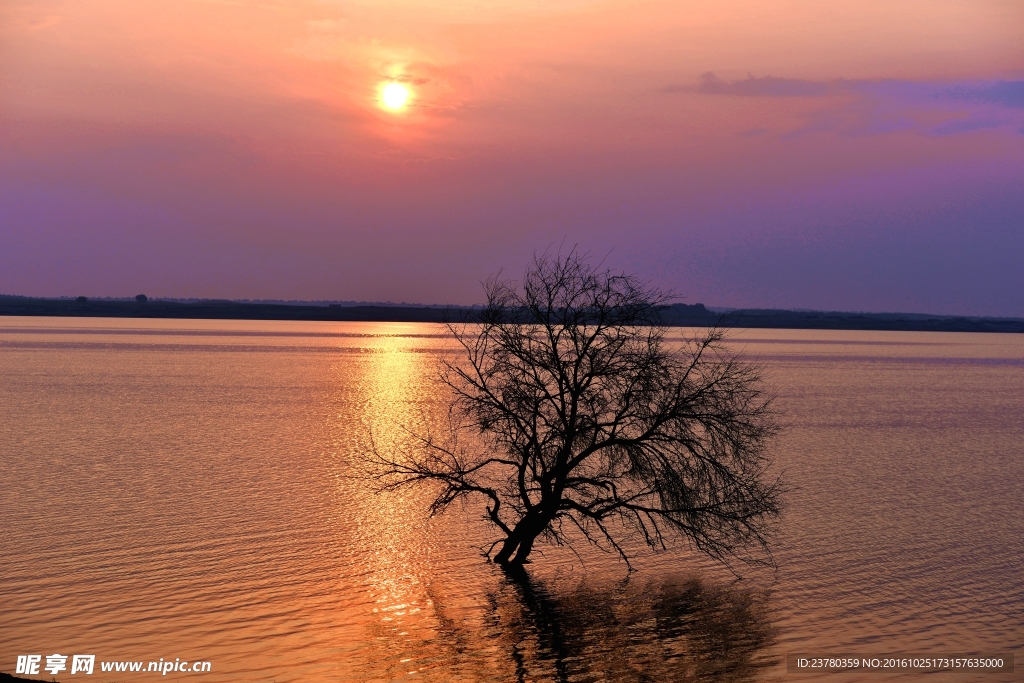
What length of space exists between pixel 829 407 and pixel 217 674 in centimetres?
6776

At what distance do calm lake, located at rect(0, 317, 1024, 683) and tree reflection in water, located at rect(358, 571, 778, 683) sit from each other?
0.24 ft

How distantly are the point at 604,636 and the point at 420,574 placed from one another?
7.32 metres

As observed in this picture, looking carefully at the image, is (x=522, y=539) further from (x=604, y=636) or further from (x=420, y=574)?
(x=604, y=636)

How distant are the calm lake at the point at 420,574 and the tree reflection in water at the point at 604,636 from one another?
72 millimetres

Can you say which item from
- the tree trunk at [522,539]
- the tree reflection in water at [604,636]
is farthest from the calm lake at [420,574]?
the tree trunk at [522,539]

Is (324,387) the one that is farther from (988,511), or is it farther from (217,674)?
(217,674)

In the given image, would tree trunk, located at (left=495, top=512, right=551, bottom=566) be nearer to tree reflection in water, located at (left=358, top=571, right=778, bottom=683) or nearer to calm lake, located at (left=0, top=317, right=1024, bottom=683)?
calm lake, located at (left=0, top=317, right=1024, bottom=683)

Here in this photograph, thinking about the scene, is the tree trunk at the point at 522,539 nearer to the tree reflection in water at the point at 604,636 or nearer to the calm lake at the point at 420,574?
the calm lake at the point at 420,574

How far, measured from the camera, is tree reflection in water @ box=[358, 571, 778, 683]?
20.8m

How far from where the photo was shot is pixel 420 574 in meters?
28.5

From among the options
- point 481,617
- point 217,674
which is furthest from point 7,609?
point 481,617

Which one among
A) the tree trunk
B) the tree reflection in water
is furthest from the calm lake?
the tree trunk

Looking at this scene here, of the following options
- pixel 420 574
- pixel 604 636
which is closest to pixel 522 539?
Answer: pixel 420 574

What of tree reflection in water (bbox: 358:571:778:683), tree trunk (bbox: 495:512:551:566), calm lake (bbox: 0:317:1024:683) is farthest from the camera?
tree trunk (bbox: 495:512:551:566)
